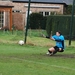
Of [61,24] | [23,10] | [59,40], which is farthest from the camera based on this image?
[23,10]

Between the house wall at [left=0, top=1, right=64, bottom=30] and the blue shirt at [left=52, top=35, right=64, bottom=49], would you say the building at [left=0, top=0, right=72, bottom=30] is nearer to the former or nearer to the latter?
the house wall at [left=0, top=1, right=64, bottom=30]

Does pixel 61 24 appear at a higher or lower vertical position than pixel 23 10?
lower

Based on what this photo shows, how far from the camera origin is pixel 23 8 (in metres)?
52.1

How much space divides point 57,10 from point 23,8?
4.68 m

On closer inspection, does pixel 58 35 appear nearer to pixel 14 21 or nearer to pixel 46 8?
pixel 14 21

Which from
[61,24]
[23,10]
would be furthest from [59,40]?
[23,10]

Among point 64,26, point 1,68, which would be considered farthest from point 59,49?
point 64,26

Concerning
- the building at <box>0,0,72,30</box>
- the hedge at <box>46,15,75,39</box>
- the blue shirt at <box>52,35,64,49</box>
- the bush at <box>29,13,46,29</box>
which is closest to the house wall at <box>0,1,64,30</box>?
the building at <box>0,0,72,30</box>

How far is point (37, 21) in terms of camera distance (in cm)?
4750

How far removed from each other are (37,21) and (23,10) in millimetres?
5067

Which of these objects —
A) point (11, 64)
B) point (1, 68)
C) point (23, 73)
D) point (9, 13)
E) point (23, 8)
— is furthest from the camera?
point (23, 8)

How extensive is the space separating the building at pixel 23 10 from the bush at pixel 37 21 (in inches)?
38.9

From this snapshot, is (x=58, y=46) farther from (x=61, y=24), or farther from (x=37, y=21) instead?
(x=37, y=21)

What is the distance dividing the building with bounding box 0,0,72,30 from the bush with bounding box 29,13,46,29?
99 cm
